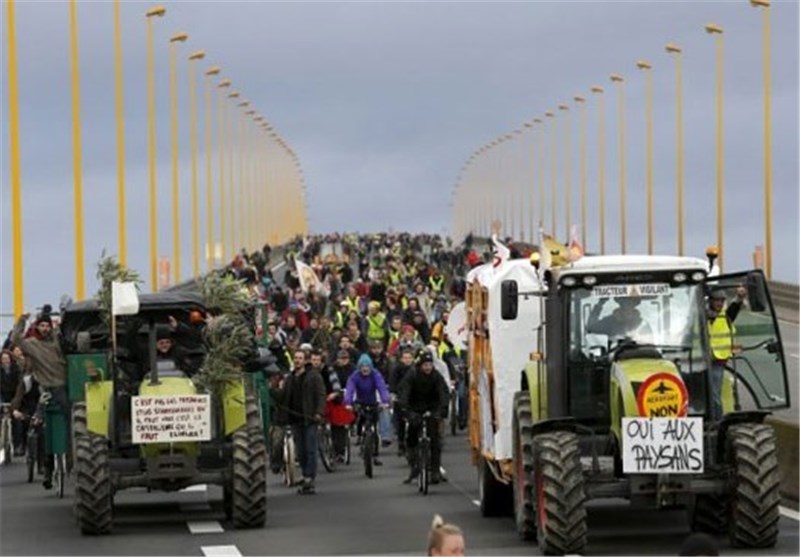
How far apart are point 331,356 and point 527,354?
15598mm

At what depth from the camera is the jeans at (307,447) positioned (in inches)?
1341

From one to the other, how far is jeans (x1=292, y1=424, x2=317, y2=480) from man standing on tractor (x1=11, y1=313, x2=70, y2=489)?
2753 mm

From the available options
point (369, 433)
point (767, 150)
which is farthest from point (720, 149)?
point (369, 433)

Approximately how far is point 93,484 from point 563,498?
569cm

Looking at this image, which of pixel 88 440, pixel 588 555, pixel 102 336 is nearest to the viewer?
pixel 588 555

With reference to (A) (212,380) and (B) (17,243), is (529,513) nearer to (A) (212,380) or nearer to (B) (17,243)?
(A) (212,380)

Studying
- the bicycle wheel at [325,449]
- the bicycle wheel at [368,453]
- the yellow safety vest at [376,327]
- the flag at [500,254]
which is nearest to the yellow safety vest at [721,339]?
the flag at [500,254]

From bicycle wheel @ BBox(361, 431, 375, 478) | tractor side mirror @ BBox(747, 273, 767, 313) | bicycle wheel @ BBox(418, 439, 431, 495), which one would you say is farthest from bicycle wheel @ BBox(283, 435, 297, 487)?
tractor side mirror @ BBox(747, 273, 767, 313)

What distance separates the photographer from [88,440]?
28062mm

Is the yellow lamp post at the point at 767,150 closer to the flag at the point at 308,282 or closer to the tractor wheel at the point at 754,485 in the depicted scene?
the flag at the point at 308,282

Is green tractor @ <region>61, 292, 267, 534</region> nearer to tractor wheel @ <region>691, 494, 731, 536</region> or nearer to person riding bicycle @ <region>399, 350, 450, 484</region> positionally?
tractor wheel @ <region>691, 494, 731, 536</region>

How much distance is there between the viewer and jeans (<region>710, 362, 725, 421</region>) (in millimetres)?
25156

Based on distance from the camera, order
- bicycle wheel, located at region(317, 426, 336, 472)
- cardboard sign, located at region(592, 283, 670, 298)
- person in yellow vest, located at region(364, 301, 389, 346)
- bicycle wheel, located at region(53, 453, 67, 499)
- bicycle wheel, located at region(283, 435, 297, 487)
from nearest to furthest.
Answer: cardboard sign, located at region(592, 283, 670, 298)
bicycle wheel, located at region(53, 453, 67, 499)
bicycle wheel, located at region(283, 435, 297, 487)
bicycle wheel, located at region(317, 426, 336, 472)
person in yellow vest, located at region(364, 301, 389, 346)

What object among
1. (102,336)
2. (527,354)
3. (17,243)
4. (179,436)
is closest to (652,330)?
(527,354)
